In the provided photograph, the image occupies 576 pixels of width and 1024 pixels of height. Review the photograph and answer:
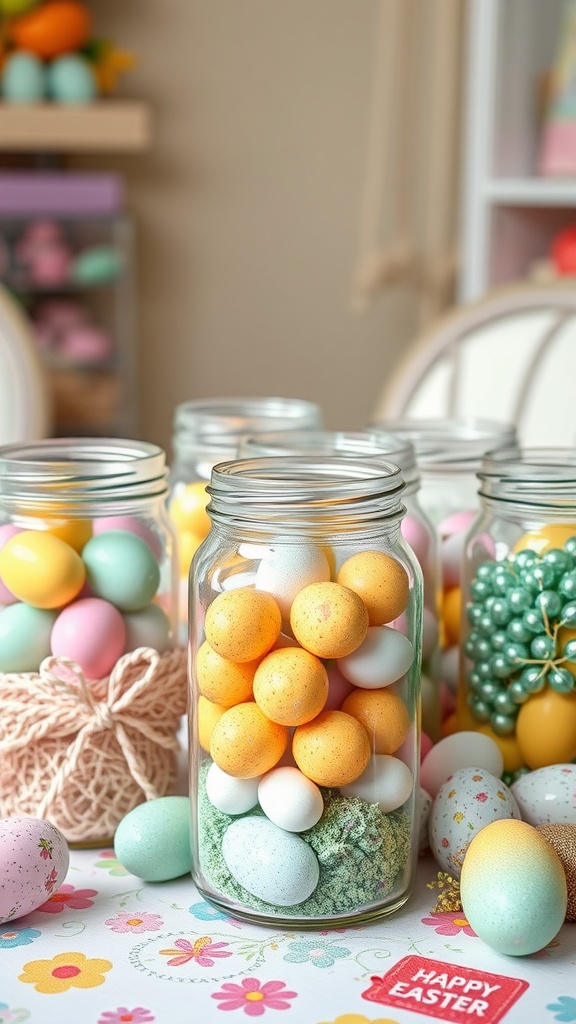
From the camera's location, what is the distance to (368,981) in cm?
54

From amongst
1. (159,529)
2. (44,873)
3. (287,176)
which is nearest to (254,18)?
(287,176)

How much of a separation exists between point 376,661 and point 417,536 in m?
0.19

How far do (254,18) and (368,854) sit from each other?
2890mm

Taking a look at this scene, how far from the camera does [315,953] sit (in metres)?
0.57

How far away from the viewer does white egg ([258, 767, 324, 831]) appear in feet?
1.87

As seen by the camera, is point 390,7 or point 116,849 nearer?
point 116,849

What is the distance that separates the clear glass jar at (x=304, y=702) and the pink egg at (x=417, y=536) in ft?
0.43

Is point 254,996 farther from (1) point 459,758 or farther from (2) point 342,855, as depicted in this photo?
(1) point 459,758

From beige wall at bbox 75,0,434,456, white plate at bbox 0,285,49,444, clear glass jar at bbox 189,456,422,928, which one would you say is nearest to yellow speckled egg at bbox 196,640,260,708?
clear glass jar at bbox 189,456,422,928

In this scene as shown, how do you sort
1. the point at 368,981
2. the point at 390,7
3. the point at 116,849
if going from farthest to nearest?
the point at 390,7 < the point at 116,849 < the point at 368,981

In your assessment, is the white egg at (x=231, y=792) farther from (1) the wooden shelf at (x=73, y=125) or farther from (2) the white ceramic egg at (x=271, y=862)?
(1) the wooden shelf at (x=73, y=125)

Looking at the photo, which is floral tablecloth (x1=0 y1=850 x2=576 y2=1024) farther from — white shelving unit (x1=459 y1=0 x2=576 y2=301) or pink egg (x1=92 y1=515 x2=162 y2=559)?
white shelving unit (x1=459 y1=0 x2=576 y2=301)

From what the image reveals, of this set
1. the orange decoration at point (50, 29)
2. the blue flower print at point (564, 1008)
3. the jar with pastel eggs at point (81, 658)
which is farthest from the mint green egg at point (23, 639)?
the orange decoration at point (50, 29)

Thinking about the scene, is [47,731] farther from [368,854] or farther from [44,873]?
[368,854]
